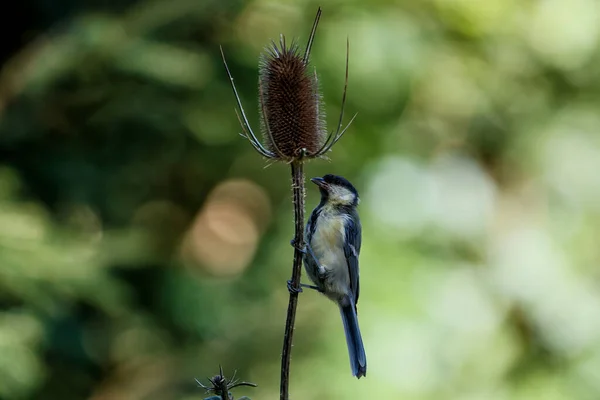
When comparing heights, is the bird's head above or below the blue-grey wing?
above

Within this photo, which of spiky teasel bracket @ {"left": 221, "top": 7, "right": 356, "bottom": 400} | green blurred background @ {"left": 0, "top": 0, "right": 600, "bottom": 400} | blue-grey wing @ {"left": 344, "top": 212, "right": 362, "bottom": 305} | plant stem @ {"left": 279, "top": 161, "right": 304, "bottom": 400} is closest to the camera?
plant stem @ {"left": 279, "top": 161, "right": 304, "bottom": 400}

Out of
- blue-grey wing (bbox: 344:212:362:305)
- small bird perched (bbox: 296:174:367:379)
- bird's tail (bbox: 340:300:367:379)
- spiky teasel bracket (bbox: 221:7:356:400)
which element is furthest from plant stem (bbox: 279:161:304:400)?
blue-grey wing (bbox: 344:212:362:305)

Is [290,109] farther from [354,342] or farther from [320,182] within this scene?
[320,182]

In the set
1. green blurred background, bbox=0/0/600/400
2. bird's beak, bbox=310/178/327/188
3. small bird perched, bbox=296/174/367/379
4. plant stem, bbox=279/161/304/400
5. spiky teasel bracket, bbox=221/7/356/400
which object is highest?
green blurred background, bbox=0/0/600/400

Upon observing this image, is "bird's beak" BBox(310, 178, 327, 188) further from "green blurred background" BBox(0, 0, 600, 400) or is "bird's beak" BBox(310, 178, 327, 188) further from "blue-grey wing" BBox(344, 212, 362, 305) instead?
"green blurred background" BBox(0, 0, 600, 400)

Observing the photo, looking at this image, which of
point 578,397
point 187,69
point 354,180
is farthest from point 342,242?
point 578,397

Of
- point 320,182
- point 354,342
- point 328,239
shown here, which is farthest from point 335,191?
point 354,342

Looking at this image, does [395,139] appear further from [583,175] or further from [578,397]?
[578,397]
